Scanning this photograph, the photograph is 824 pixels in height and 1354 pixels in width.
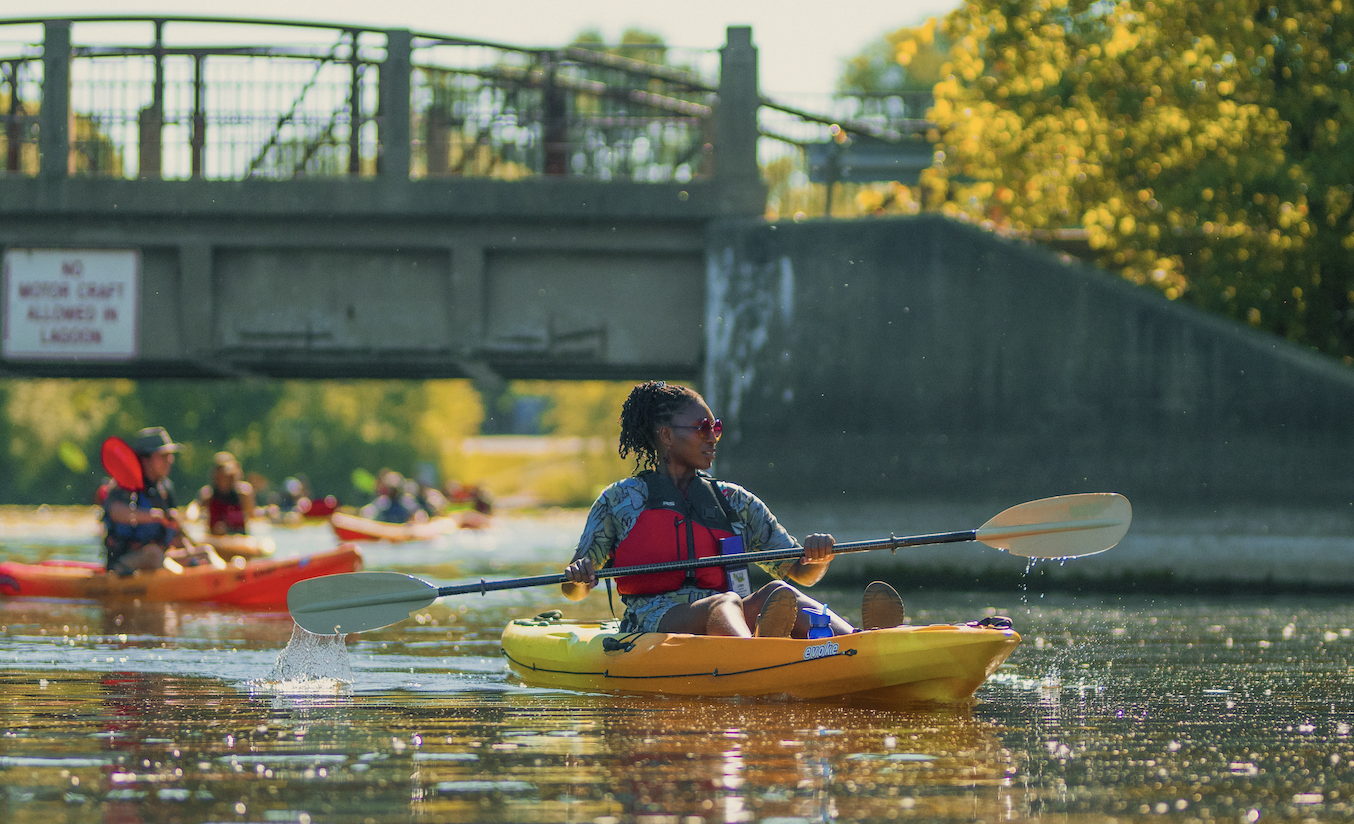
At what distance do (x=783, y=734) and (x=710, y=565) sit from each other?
1.24 metres

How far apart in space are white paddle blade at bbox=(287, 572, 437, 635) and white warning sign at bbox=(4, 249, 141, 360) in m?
8.31

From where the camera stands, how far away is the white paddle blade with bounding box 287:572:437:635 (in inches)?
309

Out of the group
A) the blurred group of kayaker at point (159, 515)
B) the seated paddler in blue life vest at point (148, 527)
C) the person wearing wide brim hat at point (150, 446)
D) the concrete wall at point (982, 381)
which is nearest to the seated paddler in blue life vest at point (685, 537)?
the blurred group of kayaker at point (159, 515)

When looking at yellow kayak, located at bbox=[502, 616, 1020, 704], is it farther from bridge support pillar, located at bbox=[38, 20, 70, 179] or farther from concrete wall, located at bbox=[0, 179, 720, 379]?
bridge support pillar, located at bbox=[38, 20, 70, 179]

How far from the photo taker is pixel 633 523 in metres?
7.18

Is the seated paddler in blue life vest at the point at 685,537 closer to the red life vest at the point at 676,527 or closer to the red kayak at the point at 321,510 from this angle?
the red life vest at the point at 676,527

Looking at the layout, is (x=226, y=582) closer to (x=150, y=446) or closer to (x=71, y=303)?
(x=150, y=446)

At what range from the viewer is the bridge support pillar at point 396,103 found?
14.9 m

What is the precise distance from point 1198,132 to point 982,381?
3.80 m

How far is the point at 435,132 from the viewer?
15.3m

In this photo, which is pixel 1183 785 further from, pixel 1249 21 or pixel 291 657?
pixel 1249 21

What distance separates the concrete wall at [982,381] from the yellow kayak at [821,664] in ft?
24.4

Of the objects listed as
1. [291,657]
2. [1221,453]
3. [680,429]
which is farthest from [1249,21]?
[291,657]

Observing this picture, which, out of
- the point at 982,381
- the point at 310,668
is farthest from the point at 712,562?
the point at 982,381
